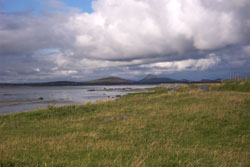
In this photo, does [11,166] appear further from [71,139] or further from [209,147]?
[209,147]

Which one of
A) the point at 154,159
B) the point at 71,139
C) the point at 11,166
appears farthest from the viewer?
the point at 71,139

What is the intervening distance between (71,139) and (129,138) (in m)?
2.86

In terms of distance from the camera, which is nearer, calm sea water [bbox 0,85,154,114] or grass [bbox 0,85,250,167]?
grass [bbox 0,85,250,167]

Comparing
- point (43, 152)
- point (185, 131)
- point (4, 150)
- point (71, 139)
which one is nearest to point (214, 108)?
point (185, 131)

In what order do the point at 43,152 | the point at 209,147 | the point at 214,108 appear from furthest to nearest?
1. the point at 214,108
2. the point at 209,147
3. the point at 43,152

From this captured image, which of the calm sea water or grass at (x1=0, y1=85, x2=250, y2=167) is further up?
grass at (x1=0, y1=85, x2=250, y2=167)

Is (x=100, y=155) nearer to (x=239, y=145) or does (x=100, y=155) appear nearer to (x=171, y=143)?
(x=171, y=143)

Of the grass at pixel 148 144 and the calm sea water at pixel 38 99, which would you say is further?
the calm sea water at pixel 38 99

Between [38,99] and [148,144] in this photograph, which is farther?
[38,99]

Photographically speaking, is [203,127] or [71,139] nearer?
[71,139]

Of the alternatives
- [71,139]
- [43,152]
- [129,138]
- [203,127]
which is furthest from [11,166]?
[203,127]

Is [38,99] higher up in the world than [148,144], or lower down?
lower down

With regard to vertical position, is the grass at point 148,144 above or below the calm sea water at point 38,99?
above

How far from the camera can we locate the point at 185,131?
41.7 ft
